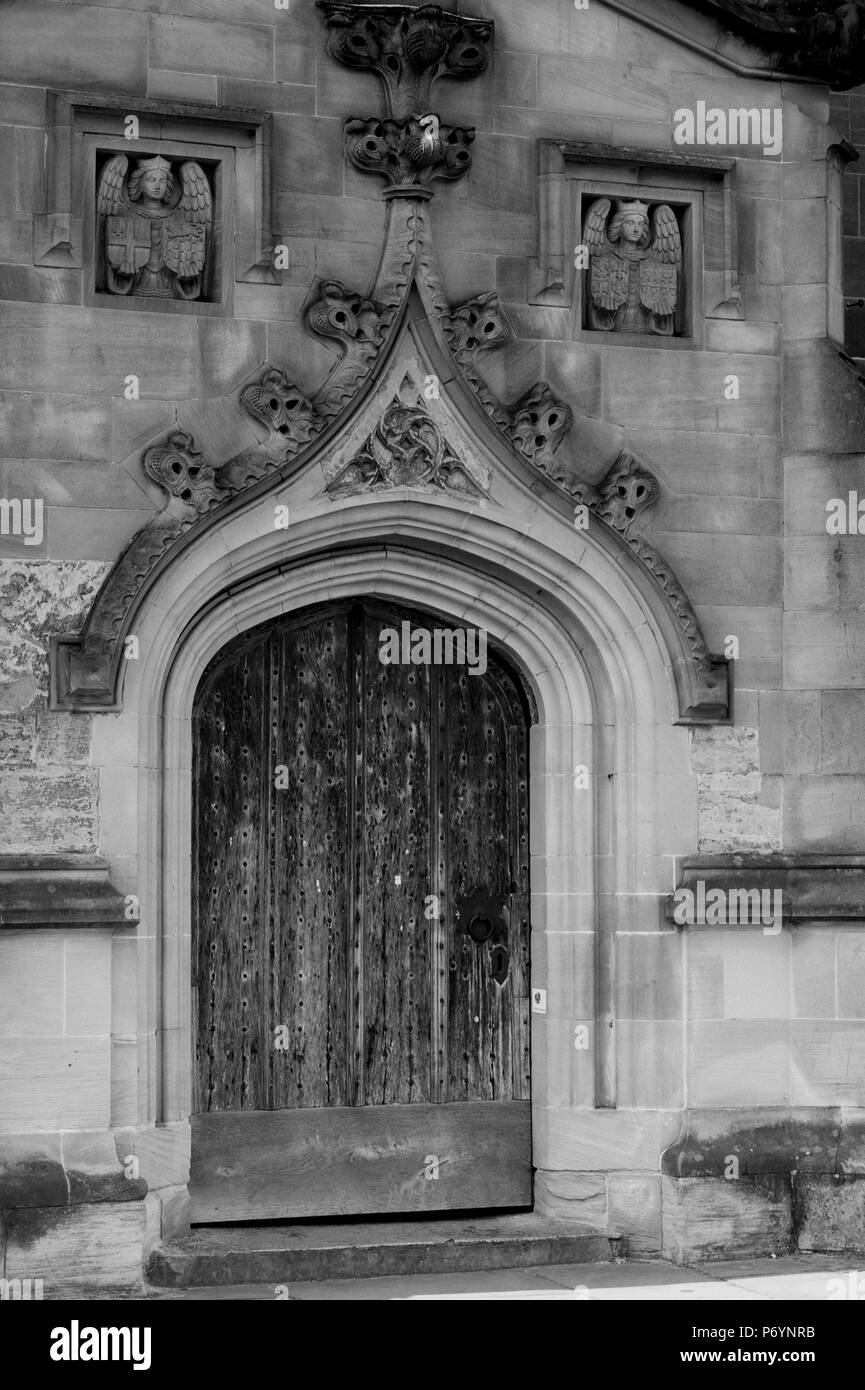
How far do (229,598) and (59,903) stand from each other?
168 cm

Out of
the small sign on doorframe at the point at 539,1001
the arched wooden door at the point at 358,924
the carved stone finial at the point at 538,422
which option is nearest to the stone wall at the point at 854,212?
the carved stone finial at the point at 538,422

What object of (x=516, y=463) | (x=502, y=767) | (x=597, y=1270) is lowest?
(x=597, y=1270)

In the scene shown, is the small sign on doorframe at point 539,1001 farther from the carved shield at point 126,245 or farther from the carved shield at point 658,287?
the carved shield at point 126,245

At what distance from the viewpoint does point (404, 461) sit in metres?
9.70

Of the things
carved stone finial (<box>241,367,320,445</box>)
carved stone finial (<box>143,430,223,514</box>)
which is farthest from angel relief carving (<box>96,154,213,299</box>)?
carved stone finial (<box>143,430,223,514</box>)

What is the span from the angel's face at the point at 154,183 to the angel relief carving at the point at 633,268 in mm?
2096

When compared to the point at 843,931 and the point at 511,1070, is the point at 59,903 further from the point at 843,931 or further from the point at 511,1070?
the point at 843,931

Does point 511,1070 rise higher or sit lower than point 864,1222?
higher

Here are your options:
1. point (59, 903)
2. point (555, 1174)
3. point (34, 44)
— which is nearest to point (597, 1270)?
point (555, 1174)

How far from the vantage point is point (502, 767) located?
10.4 meters

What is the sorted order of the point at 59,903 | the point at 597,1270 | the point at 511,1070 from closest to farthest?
the point at 59,903
the point at 597,1270
the point at 511,1070

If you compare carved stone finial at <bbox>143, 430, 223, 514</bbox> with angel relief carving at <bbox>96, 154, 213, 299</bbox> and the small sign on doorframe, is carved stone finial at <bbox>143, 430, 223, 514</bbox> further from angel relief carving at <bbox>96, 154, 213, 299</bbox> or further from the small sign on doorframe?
the small sign on doorframe

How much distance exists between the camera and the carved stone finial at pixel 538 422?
9805mm

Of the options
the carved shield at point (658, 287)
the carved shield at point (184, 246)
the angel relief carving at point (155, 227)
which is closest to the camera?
the angel relief carving at point (155, 227)
